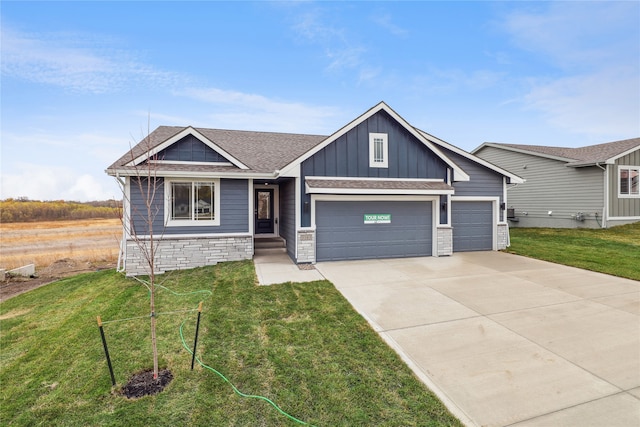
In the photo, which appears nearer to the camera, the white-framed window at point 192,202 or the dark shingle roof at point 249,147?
the white-framed window at point 192,202

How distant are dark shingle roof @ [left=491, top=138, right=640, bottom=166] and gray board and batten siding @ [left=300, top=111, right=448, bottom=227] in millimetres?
11078

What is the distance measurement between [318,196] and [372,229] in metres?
2.24

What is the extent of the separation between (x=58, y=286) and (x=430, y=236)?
491 inches

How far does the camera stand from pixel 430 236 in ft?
34.7

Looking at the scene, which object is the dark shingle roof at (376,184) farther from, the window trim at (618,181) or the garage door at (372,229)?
the window trim at (618,181)

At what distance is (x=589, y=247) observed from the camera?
38.1 feet

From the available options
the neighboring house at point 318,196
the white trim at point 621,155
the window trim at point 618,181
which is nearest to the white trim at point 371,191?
the neighboring house at point 318,196

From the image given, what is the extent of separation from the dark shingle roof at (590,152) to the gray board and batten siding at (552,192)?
0.49m

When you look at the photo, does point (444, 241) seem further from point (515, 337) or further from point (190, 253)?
point (190, 253)

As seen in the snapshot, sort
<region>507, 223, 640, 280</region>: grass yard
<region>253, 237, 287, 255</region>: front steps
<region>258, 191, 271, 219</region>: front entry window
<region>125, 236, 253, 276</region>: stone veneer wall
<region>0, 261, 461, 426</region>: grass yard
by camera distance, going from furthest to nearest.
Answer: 1. <region>258, 191, 271, 219</region>: front entry window
2. <region>253, 237, 287, 255</region>: front steps
3. <region>125, 236, 253, 276</region>: stone veneer wall
4. <region>507, 223, 640, 280</region>: grass yard
5. <region>0, 261, 461, 426</region>: grass yard

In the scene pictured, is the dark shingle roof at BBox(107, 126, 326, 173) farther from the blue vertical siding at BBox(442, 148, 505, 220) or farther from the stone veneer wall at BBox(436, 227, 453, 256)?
the blue vertical siding at BBox(442, 148, 505, 220)

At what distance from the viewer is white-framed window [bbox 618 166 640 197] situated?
49.9 feet

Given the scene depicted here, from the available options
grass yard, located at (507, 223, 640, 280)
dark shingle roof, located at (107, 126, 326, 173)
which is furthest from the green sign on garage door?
grass yard, located at (507, 223, 640, 280)

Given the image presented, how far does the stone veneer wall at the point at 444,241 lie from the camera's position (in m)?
10.4
